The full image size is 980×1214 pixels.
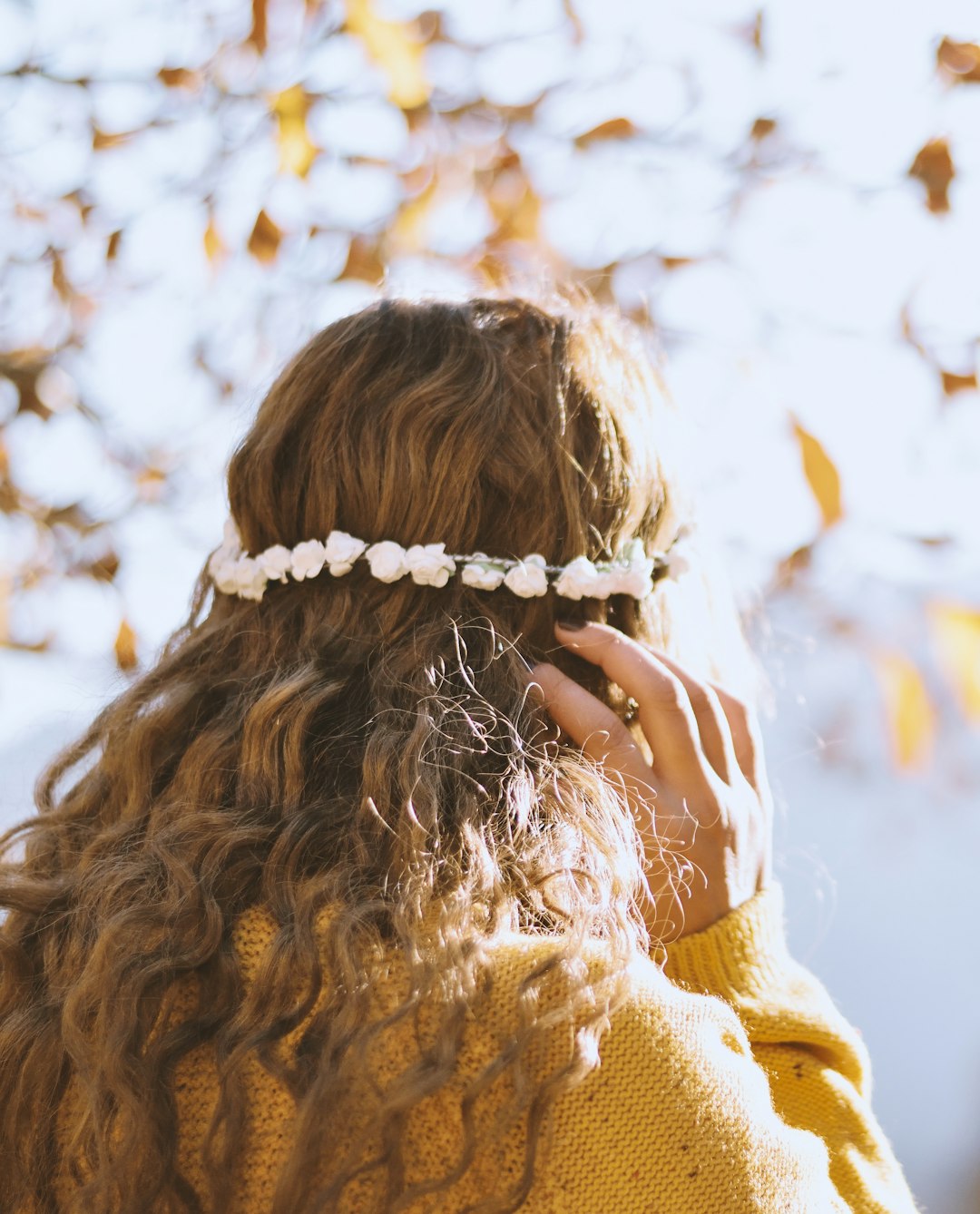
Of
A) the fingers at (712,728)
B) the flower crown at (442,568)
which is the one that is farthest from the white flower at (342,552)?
the fingers at (712,728)

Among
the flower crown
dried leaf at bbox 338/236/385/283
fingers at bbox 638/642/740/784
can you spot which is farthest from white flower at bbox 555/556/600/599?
dried leaf at bbox 338/236/385/283

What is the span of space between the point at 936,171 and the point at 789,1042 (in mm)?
1236

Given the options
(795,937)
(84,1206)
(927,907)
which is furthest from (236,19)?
(927,907)

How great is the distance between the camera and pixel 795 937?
2311mm

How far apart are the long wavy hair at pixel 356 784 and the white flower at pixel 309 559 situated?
0.03m

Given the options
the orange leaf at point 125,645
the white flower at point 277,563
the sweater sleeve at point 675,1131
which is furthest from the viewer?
the orange leaf at point 125,645

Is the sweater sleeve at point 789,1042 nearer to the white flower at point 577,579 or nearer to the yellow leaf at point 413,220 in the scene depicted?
the white flower at point 577,579

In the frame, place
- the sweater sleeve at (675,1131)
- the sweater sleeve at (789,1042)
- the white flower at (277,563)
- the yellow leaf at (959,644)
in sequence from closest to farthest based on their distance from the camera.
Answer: the sweater sleeve at (675,1131) → the sweater sleeve at (789,1042) → the white flower at (277,563) → the yellow leaf at (959,644)

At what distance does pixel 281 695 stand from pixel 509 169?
1.22 meters

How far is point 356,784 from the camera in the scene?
1.06 metres

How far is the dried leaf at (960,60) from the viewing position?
155cm

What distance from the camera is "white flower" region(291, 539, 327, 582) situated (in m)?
1.16

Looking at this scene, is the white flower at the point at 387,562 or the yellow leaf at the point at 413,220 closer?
the white flower at the point at 387,562

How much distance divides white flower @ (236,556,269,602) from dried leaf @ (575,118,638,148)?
1069 mm
